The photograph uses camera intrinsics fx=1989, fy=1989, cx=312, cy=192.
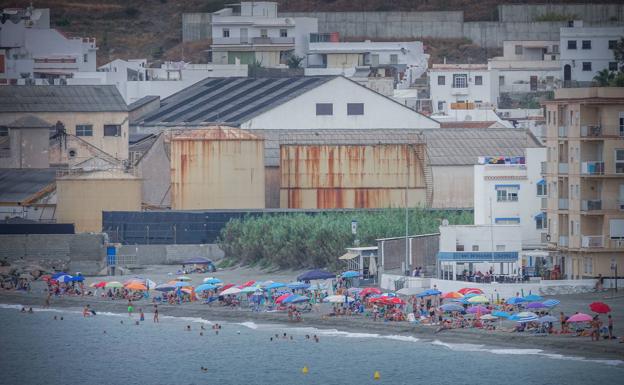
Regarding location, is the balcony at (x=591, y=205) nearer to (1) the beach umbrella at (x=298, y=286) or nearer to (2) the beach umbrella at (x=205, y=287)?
(1) the beach umbrella at (x=298, y=286)

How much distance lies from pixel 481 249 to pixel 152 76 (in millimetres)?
82790

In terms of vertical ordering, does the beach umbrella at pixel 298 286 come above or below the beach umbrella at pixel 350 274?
below

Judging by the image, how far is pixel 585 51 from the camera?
6718 inches

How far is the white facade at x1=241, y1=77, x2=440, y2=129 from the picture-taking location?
465 feet

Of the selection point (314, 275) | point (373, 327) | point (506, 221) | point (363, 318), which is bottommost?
point (373, 327)

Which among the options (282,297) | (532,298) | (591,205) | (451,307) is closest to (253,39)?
(282,297)

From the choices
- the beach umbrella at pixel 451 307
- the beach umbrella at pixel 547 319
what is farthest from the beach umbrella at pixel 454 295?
the beach umbrella at pixel 547 319

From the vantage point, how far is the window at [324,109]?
5615 inches

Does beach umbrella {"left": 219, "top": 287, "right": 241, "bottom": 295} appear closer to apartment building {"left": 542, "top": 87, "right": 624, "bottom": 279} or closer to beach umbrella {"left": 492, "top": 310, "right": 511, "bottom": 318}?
apartment building {"left": 542, "top": 87, "right": 624, "bottom": 279}

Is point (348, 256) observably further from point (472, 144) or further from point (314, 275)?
point (472, 144)

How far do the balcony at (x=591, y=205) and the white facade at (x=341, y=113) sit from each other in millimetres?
43763

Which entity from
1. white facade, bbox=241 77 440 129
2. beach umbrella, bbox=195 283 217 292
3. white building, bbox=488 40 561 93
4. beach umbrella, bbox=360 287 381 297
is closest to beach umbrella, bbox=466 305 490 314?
beach umbrella, bbox=360 287 381 297

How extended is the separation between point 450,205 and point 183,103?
40010mm

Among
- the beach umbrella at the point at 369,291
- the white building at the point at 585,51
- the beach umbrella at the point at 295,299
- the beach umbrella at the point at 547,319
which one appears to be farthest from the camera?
the white building at the point at 585,51
